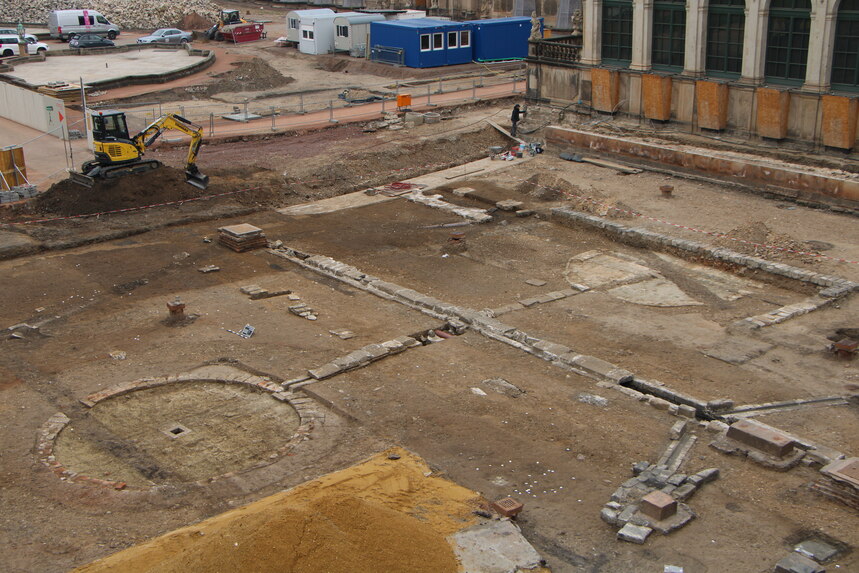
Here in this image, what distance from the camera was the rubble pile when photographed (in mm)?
68438

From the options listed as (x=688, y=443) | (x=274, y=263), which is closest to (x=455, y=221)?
(x=274, y=263)

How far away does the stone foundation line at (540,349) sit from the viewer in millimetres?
16391

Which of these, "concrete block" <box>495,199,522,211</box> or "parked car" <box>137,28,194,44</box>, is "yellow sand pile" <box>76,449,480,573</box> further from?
"parked car" <box>137,28,194,44</box>

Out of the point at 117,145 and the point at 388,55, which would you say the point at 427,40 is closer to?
the point at 388,55

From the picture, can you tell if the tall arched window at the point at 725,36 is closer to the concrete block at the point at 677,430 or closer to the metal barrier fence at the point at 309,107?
the metal barrier fence at the point at 309,107

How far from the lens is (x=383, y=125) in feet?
124

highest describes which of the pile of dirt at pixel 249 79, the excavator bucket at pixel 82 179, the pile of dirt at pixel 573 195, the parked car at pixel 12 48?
the parked car at pixel 12 48

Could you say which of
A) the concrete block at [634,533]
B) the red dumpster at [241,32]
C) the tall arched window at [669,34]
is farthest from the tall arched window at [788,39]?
the red dumpster at [241,32]

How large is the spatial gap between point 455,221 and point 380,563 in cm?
1695

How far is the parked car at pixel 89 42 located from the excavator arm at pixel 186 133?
99.6 ft

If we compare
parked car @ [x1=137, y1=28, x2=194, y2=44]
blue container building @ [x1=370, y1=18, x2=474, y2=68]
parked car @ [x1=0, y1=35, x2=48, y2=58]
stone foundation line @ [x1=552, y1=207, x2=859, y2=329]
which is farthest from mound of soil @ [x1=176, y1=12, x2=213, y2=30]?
stone foundation line @ [x1=552, y1=207, x2=859, y2=329]

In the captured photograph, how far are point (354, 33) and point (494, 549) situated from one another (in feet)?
143

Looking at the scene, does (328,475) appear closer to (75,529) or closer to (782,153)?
(75,529)

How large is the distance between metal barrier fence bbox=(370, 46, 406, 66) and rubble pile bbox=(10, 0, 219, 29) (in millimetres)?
22976
